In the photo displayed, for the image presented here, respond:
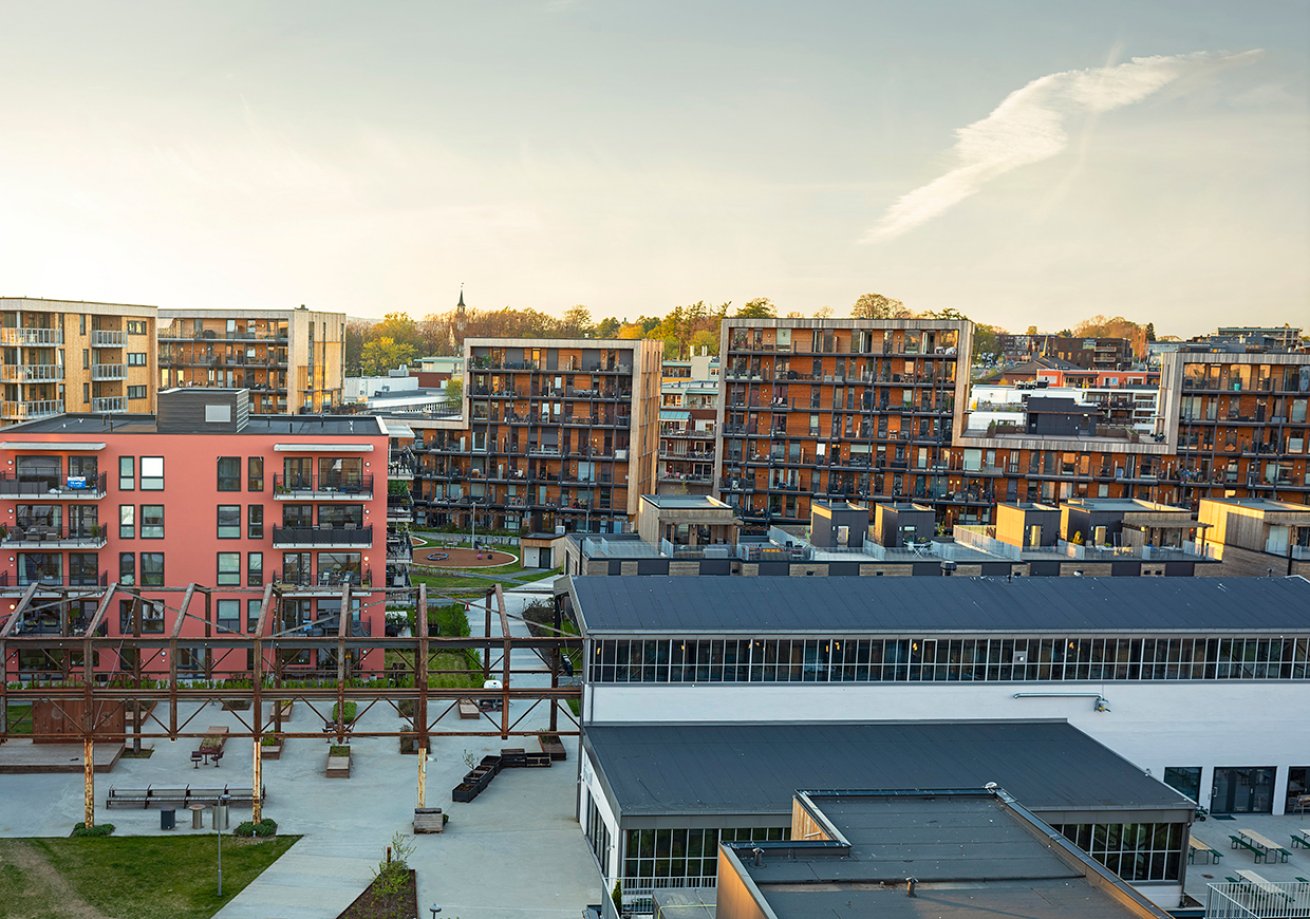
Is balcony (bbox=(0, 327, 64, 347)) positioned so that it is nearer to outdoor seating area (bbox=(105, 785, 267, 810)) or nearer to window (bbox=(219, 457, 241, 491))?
window (bbox=(219, 457, 241, 491))

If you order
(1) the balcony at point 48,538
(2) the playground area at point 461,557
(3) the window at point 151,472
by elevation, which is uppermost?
(3) the window at point 151,472

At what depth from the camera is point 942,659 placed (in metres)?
43.3

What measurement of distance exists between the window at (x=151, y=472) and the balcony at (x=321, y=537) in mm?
6117

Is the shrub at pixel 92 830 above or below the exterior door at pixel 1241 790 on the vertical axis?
below

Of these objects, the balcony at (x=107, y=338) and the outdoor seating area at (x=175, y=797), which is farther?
the balcony at (x=107, y=338)

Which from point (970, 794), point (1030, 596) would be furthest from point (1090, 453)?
point (970, 794)

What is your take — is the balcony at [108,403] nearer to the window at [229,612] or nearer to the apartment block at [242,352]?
the apartment block at [242,352]

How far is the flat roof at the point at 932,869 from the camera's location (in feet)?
79.5

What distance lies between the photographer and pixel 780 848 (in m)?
26.0

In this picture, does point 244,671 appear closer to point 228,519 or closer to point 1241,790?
point 228,519

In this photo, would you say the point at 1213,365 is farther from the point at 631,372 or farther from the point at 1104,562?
the point at 631,372

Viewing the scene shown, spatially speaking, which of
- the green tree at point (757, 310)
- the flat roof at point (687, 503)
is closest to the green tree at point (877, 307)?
the green tree at point (757, 310)

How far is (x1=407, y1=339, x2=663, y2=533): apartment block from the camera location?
321 ft

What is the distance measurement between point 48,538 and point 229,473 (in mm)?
8805
